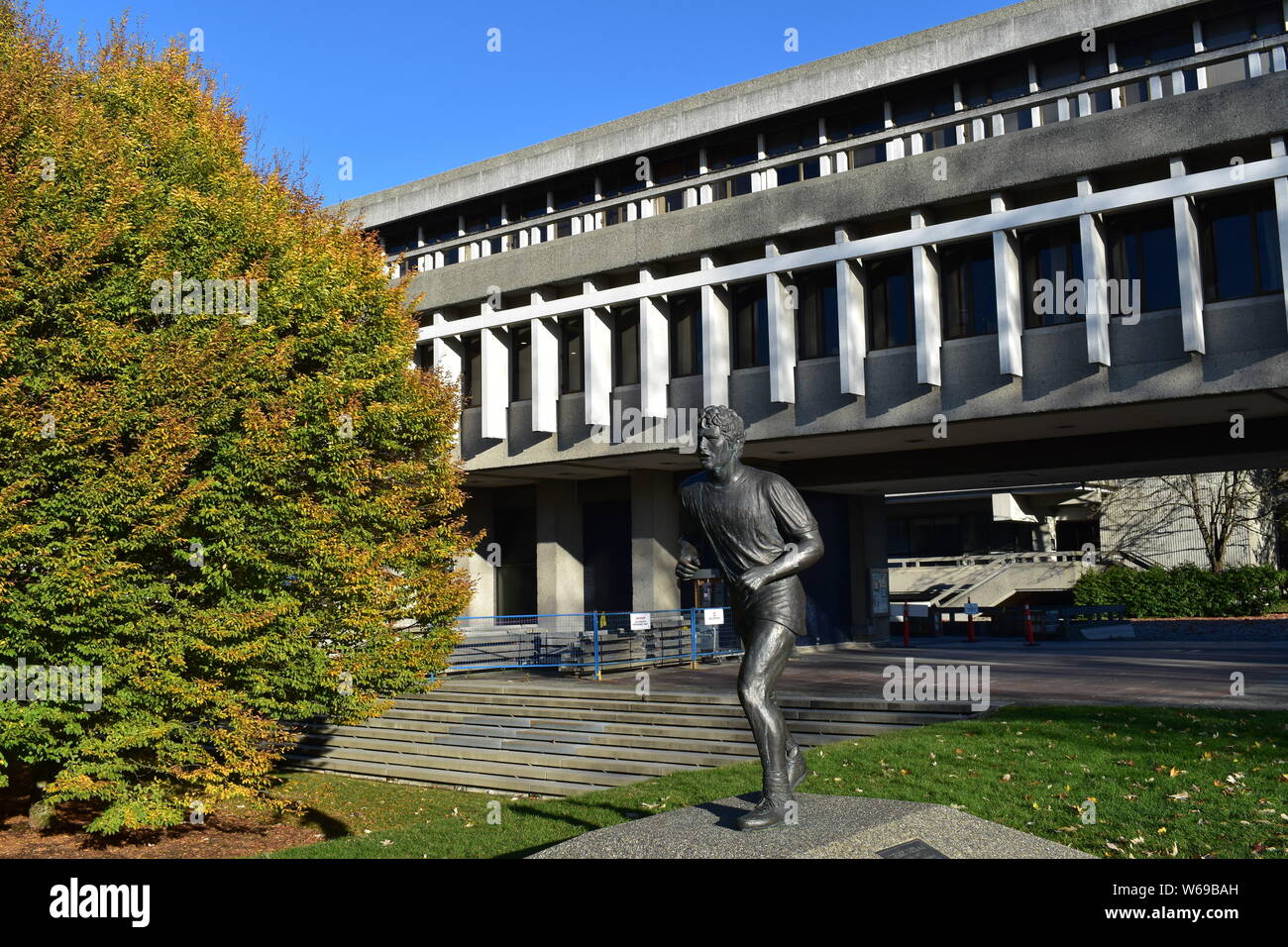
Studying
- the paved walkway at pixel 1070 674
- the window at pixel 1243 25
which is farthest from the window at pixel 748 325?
the window at pixel 1243 25

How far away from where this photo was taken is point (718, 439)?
7.11 m

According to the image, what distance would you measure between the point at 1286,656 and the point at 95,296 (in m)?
24.4

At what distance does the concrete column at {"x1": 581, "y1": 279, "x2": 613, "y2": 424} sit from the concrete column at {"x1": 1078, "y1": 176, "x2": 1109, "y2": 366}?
11454 mm

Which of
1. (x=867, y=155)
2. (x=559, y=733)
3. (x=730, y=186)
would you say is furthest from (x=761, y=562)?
(x=730, y=186)

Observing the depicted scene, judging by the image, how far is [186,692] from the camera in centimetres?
1285

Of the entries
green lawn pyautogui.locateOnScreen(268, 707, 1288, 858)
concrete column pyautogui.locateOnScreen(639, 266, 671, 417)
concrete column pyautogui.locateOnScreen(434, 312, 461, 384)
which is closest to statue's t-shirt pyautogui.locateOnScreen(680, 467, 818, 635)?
green lawn pyautogui.locateOnScreen(268, 707, 1288, 858)

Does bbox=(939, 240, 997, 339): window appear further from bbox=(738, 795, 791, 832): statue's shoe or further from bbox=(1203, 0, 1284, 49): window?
bbox=(738, 795, 791, 832): statue's shoe

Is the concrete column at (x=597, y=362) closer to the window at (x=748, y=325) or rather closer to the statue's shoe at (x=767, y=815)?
the window at (x=748, y=325)

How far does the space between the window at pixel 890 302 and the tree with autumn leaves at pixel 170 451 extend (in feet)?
36.1

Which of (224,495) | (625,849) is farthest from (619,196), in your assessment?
(625,849)

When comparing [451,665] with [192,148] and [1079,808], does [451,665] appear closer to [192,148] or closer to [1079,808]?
[192,148]

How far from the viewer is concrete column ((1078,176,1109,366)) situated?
19719mm

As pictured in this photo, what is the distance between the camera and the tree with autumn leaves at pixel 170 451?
12023mm

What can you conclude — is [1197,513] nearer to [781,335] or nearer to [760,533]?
[781,335]
